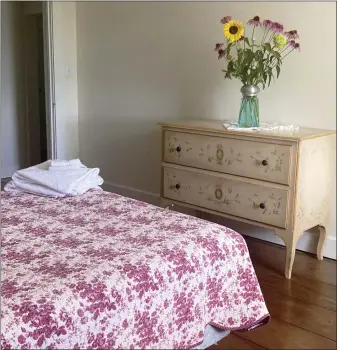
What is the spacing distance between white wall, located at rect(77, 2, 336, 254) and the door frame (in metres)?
0.23

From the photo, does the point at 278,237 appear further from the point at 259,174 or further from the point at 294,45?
the point at 294,45

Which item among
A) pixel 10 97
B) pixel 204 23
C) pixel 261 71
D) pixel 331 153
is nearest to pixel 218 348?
pixel 331 153

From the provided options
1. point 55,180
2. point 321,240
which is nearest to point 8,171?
point 55,180

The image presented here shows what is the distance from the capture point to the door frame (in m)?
3.67

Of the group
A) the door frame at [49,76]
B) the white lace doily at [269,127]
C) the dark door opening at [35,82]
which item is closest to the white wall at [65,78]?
the door frame at [49,76]

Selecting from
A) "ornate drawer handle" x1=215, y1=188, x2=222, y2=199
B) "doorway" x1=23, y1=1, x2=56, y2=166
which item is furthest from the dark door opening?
"ornate drawer handle" x1=215, y1=188, x2=222, y2=199

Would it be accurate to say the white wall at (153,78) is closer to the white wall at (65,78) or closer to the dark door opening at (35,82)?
the white wall at (65,78)

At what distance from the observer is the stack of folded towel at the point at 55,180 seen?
205 centimetres

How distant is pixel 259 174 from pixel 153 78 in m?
1.31

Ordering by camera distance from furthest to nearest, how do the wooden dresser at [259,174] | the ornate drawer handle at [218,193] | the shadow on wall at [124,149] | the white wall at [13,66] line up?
the white wall at [13,66], the shadow on wall at [124,149], the ornate drawer handle at [218,193], the wooden dresser at [259,174]

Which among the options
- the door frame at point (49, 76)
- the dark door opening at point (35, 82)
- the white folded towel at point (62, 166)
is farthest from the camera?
the dark door opening at point (35, 82)

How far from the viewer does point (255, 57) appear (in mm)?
2414

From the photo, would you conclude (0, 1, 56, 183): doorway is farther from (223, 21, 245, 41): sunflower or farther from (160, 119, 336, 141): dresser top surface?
(223, 21, 245, 41): sunflower

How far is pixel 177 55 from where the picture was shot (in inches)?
125
